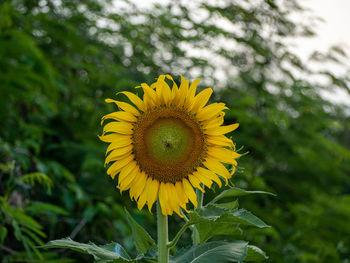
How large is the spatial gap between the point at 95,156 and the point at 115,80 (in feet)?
2.25

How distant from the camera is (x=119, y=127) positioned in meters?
1.10

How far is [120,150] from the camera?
111 cm

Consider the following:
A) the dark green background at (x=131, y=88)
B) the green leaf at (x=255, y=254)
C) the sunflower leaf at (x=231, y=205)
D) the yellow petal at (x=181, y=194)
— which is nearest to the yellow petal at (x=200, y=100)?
the yellow petal at (x=181, y=194)

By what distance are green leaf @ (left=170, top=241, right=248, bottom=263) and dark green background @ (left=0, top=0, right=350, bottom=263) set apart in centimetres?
105

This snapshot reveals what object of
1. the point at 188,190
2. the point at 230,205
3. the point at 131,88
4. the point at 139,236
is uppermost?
the point at 188,190

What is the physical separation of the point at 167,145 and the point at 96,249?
1.19 ft

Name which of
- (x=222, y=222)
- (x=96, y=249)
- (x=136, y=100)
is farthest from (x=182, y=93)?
(x=96, y=249)

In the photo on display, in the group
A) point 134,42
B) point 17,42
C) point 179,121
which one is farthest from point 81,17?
point 179,121

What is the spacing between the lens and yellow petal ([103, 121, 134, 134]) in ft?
3.58

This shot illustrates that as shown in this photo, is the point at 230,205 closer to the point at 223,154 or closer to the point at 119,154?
the point at 223,154

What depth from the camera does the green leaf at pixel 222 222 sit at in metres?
0.99

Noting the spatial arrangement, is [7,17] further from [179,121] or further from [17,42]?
[179,121]

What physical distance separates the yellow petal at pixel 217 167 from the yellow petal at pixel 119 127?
0.25m

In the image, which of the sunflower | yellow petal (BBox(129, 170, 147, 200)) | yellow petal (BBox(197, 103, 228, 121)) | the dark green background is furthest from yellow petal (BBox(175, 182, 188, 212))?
the dark green background
